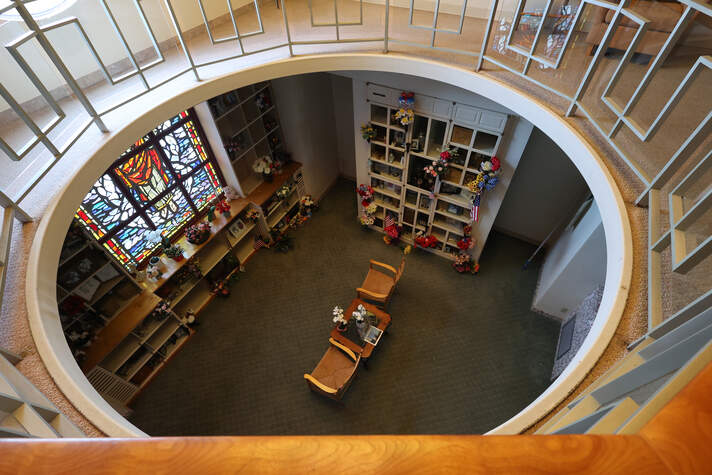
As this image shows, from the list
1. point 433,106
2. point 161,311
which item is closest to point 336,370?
point 161,311

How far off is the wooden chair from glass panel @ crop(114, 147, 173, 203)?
9.53 ft

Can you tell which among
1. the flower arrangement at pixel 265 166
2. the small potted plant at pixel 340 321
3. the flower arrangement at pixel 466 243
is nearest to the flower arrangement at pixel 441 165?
the flower arrangement at pixel 466 243

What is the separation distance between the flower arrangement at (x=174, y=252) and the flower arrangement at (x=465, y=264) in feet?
13.1

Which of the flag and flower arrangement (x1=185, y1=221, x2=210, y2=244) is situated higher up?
the flag

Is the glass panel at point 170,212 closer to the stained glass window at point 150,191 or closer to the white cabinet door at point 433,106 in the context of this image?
the stained glass window at point 150,191

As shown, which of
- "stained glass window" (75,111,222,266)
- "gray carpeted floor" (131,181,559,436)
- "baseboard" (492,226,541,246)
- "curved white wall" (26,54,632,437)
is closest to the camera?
"curved white wall" (26,54,632,437)

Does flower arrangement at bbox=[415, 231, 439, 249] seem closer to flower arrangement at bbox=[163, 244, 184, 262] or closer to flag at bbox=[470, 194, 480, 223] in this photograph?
→ flag at bbox=[470, 194, 480, 223]

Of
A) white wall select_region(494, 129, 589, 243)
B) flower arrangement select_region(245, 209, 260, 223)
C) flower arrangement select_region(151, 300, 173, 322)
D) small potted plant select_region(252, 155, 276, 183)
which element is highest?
white wall select_region(494, 129, 589, 243)

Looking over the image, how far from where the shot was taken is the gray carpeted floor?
4125mm

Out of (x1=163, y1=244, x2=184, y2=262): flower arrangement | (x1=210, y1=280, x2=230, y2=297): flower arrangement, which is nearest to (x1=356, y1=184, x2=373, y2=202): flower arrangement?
(x1=210, y1=280, x2=230, y2=297): flower arrangement

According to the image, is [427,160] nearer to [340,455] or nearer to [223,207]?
[223,207]

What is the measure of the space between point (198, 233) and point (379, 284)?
261 centimetres

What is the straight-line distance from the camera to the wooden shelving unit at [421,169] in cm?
427

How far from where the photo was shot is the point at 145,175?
13.4 feet
